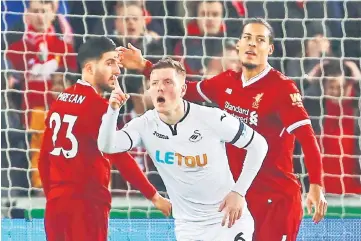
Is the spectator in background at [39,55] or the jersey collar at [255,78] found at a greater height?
the spectator in background at [39,55]

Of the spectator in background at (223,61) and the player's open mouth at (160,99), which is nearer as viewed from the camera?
the player's open mouth at (160,99)

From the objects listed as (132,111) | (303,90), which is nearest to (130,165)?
(132,111)

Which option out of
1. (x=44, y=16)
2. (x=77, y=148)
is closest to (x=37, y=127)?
(x=44, y=16)

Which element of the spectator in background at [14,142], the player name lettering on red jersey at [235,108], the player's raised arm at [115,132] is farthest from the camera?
the spectator in background at [14,142]

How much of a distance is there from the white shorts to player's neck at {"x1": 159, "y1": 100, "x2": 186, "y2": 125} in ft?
1.00

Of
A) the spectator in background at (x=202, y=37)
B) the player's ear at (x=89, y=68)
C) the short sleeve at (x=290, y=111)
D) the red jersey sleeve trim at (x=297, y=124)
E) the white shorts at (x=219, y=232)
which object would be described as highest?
the spectator in background at (x=202, y=37)

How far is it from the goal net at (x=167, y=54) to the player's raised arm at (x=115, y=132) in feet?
2.76

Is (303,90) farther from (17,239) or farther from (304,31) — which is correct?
(17,239)

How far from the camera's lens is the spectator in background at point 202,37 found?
4.27 meters

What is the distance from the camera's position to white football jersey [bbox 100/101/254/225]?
10.9 feet

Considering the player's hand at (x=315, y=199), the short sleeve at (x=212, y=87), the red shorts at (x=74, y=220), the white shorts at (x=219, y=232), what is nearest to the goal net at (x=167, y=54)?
the short sleeve at (x=212, y=87)

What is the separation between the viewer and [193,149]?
3.33 metres

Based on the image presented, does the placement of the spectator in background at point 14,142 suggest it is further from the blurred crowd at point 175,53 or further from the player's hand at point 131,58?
the player's hand at point 131,58

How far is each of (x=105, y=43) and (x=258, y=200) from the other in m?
0.69
